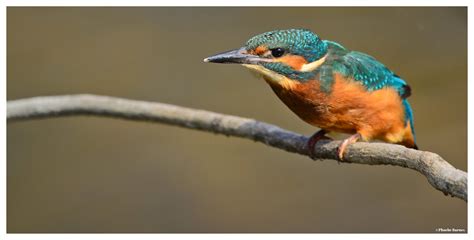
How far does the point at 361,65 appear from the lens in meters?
2.58

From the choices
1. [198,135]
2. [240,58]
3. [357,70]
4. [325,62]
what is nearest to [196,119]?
[240,58]

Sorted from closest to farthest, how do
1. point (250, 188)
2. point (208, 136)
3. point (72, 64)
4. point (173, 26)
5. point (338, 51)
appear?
point (338, 51)
point (250, 188)
point (208, 136)
point (72, 64)
point (173, 26)

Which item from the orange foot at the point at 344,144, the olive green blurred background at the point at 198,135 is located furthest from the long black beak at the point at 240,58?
the olive green blurred background at the point at 198,135

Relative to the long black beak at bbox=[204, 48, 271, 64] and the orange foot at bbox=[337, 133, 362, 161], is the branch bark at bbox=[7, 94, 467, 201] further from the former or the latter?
the long black beak at bbox=[204, 48, 271, 64]

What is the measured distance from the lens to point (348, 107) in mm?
2498

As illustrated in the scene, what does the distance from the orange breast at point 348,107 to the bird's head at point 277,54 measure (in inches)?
3.4

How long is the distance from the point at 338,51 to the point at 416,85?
10.8ft

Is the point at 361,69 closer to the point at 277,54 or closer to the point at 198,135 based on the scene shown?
the point at 277,54

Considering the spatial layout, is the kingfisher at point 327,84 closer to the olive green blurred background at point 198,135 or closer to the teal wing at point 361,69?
the teal wing at point 361,69

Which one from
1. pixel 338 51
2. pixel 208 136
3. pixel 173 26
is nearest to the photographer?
pixel 338 51

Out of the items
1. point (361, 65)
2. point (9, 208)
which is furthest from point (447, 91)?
point (9, 208)

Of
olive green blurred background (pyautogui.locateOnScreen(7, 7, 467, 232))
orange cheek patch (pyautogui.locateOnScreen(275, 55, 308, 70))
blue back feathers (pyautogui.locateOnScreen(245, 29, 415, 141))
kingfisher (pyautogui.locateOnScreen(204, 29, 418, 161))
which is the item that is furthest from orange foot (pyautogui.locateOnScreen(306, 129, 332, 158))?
olive green blurred background (pyautogui.locateOnScreen(7, 7, 467, 232))

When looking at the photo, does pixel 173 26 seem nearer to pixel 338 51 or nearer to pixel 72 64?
pixel 72 64

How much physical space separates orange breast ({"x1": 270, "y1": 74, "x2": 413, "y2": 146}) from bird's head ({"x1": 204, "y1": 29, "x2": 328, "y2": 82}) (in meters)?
0.09
